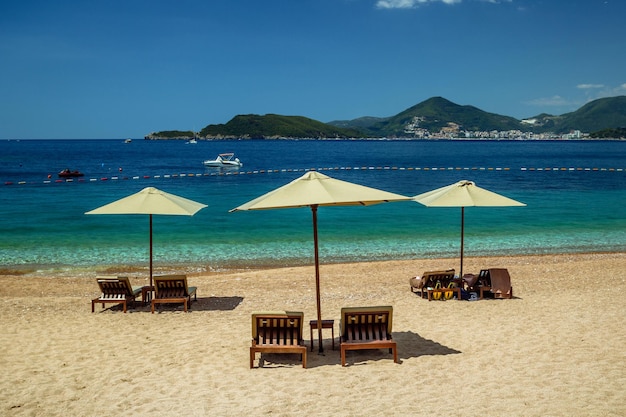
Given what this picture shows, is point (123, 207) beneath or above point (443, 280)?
above

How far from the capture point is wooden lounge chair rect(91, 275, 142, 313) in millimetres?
12164

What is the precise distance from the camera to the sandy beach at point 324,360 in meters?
6.77

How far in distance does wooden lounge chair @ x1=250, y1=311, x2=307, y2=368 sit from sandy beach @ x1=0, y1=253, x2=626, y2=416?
1.03 ft

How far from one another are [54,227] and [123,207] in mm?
16962

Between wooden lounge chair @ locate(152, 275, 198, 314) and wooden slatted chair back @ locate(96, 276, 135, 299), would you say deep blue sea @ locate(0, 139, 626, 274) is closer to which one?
wooden slatted chair back @ locate(96, 276, 135, 299)

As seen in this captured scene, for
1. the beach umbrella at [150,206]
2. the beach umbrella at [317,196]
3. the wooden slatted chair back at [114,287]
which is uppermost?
the beach umbrella at [317,196]

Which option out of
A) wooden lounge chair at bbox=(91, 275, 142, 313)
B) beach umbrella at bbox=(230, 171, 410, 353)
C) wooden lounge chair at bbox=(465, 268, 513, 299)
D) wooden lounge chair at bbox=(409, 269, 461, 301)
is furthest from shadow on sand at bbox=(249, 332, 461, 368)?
wooden lounge chair at bbox=(91, 275, 142, 313)

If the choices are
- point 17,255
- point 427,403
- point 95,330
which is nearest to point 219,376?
point 427,403

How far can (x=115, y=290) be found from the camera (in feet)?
40.6

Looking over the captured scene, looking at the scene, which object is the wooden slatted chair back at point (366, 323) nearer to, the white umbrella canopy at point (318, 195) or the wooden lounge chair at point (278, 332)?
the wooden lounge chair at point (278, 332)

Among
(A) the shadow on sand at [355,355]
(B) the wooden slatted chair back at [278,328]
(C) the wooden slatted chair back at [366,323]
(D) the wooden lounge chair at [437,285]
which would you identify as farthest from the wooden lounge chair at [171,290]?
(D) the wooden lounge chair at [437,285]

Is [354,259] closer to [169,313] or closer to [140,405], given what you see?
[169,313]

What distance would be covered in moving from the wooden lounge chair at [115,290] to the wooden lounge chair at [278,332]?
4980mm

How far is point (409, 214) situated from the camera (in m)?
30.9
